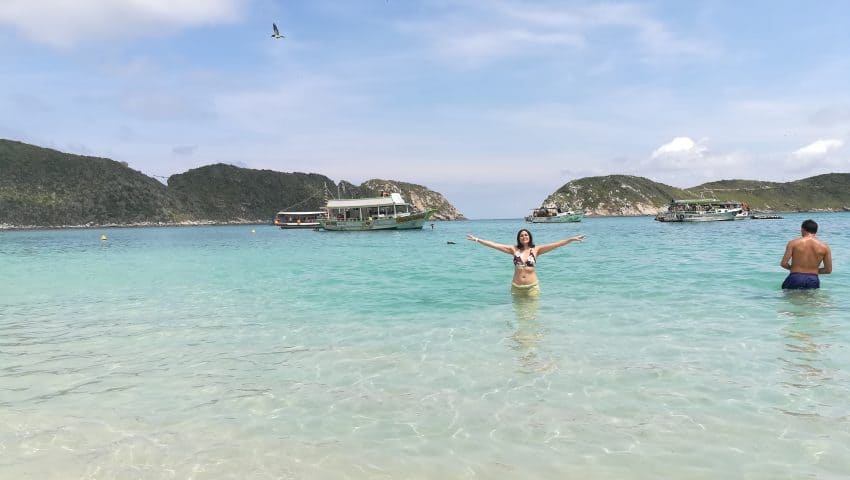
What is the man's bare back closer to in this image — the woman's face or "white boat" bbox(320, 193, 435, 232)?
the woman's face

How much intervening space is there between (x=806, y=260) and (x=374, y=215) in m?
86.2

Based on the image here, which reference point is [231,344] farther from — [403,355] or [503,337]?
[503,337]

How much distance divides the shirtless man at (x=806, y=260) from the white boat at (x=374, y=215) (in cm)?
8219

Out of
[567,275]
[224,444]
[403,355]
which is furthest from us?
[567,275]

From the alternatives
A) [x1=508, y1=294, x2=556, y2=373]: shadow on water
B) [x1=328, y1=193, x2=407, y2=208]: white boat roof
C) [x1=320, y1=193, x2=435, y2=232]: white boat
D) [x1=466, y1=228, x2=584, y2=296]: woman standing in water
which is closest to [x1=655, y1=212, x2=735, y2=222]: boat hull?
[x1=320, y1=193, x2=435, y2=232]: white boat

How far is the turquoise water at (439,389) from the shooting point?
474 cm

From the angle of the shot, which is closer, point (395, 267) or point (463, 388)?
point (463, 388)

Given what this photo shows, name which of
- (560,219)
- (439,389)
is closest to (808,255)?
(439,389)

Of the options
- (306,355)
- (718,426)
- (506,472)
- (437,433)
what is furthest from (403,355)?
(718,426)

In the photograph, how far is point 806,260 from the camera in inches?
507

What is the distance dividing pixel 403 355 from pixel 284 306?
6.83m

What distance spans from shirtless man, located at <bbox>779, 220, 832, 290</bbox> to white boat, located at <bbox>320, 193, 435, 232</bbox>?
3236 inches

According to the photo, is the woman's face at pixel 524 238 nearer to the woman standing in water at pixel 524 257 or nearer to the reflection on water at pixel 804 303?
the woman standing in water at pixel 524 257

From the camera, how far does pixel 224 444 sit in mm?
5199
